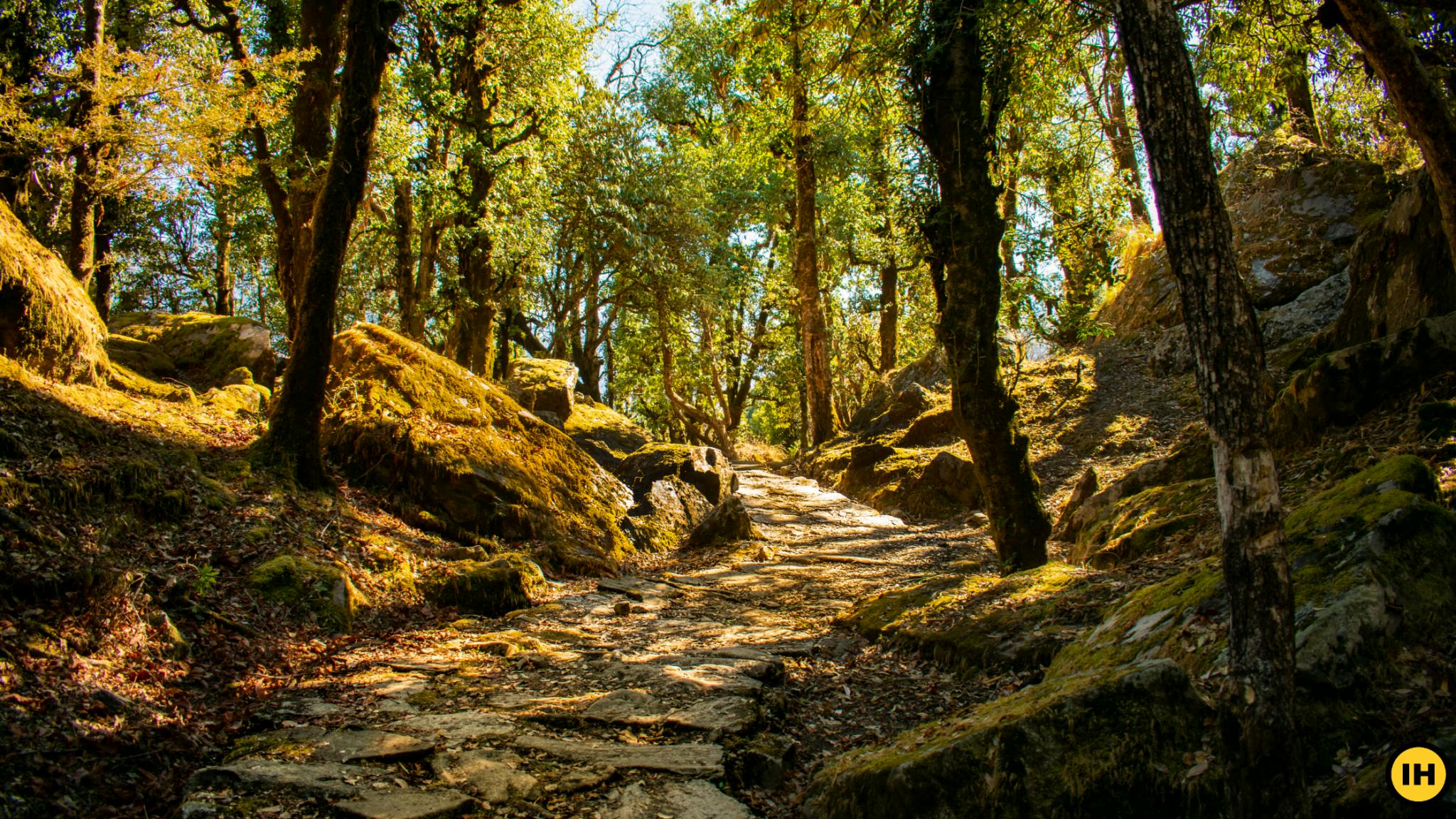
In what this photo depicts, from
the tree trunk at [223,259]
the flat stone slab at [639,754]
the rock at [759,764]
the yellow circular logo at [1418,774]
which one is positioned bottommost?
the rock at [759,764]

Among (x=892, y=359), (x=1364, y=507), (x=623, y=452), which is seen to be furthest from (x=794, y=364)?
(x=1364, y=507)

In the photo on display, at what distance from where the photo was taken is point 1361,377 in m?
6.41

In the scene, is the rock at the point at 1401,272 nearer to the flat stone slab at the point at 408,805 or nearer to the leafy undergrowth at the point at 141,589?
the flat stone slab at the point at 408,805

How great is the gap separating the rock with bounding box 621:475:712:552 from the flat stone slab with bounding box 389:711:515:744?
637 centimetres

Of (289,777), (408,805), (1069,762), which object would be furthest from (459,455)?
(1069,762)

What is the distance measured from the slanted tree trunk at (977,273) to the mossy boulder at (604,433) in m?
8.28

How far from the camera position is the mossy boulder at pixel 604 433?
48.8 ft

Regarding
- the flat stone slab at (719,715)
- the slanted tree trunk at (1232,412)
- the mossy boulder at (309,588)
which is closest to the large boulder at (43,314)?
the mossy boulder at (309,588)

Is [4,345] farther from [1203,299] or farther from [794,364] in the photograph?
[794,364]

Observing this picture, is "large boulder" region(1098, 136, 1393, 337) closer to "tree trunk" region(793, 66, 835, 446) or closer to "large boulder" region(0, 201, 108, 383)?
"tree trunk" region(793, 66, 835, 446)

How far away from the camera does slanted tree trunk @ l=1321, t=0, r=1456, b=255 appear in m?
5.42

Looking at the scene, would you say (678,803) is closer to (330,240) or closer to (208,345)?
(330,240)

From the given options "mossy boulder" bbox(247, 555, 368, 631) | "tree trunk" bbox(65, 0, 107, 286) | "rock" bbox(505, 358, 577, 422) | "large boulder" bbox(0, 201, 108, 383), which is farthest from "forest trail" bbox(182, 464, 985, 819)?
"rock" bbox(505, 358, 577, 422)

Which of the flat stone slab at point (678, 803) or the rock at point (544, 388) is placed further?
the rock at point (544, 388)
